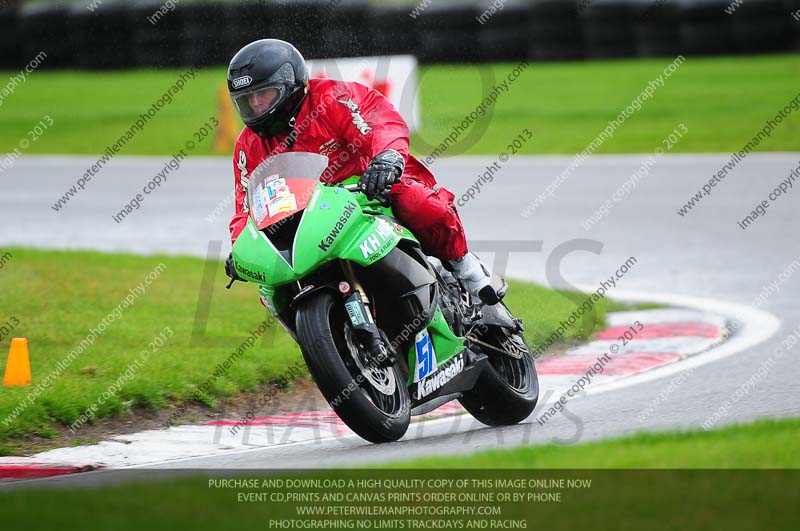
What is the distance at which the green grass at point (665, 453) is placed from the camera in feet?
16.9

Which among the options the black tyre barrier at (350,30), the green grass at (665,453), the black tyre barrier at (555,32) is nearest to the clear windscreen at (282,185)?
the green grass at (665,453)

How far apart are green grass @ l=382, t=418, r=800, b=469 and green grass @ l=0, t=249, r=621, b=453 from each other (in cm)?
261

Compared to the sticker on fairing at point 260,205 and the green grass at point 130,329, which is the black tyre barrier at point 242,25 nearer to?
the green grass at point 130,329

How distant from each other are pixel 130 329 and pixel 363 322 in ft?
13.0

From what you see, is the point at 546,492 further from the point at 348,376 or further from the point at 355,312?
the point at 355,312

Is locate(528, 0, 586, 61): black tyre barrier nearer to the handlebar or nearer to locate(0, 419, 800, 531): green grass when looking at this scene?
the handlebar

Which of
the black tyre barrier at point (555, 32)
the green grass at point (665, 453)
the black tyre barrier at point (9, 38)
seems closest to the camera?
the green grass at point (665, 453)

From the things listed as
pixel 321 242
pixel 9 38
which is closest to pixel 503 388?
pixel 321 242

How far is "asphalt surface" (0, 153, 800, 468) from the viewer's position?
677cm

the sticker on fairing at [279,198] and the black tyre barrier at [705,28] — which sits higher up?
the sticker on fairing at [279,198]

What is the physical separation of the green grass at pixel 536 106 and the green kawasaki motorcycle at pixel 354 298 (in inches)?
541

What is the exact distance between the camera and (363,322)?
5988 millimetres

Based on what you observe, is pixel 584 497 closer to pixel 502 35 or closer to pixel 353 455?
pixel 353 455

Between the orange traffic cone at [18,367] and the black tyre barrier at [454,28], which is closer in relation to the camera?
the orange traffic cone at [18,367]
